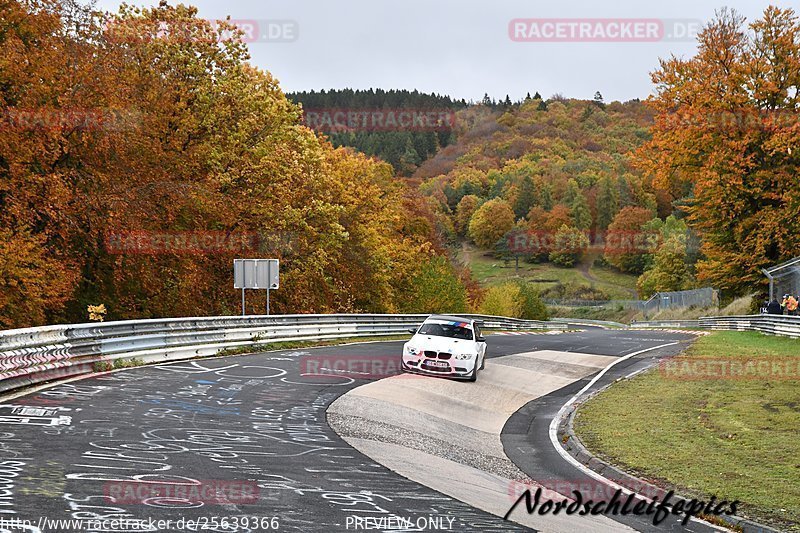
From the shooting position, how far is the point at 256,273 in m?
26.2

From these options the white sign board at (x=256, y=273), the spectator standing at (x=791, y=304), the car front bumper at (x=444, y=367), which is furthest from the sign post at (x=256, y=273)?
the spectator standing at (x=791, y=304)

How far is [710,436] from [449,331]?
8.69m

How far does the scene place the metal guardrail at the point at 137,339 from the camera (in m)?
13.3

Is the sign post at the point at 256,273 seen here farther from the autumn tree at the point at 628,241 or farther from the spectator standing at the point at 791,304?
the autumn tree at the point at 628,241

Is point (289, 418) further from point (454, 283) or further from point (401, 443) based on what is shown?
point (454, 283)

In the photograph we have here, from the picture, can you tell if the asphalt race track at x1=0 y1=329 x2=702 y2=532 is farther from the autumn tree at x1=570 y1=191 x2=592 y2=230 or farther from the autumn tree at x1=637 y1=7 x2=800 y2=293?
the autumn tree at x1=570 y1=191 x2=592 y2=230

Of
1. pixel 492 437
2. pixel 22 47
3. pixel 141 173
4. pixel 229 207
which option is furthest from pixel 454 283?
pixel 492 437

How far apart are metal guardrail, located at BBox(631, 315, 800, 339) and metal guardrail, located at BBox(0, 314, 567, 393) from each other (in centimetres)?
1839

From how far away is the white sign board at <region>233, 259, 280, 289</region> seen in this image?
25.9m

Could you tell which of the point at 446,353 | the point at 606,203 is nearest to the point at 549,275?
the point at 606,203

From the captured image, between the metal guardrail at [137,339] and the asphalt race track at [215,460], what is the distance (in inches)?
25.5

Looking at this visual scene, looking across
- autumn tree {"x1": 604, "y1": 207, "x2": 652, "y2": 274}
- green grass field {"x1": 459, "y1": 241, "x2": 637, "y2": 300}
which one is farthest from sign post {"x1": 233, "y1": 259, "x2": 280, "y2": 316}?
autumn tree {"x1": 604, "y1": 207, "x2": 652, "y2": 274}

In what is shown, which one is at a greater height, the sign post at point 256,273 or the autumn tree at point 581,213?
the autumn tree at point 581,213

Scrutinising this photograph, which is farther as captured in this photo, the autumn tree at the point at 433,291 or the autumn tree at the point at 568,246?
the autumn tree at the point at 568,246
